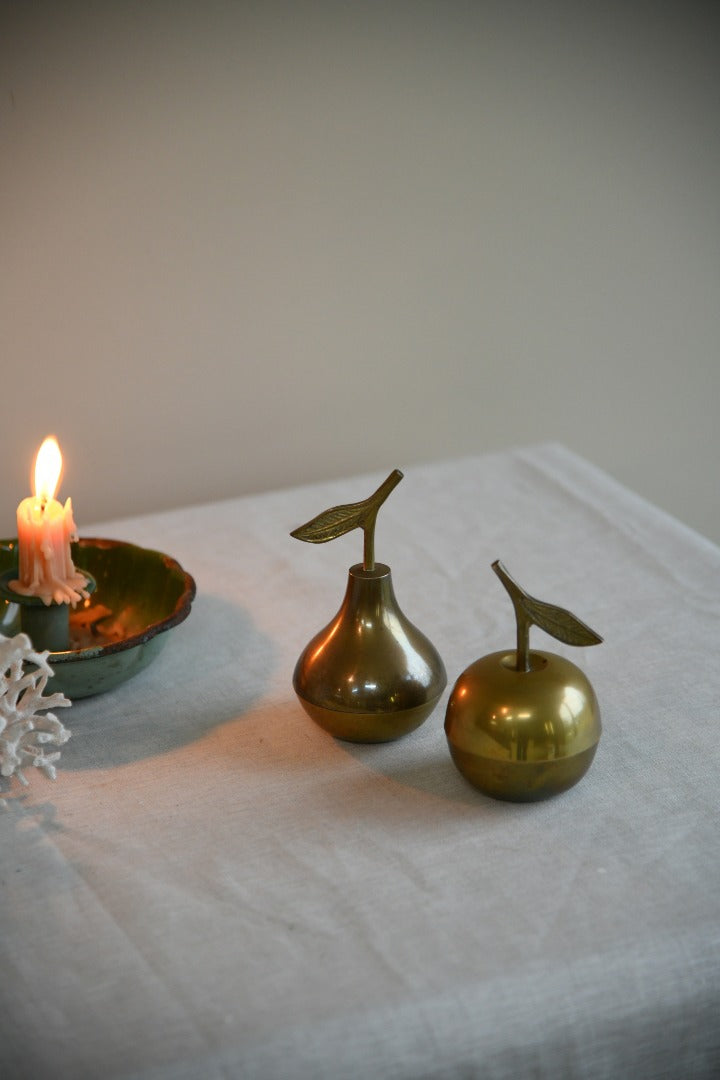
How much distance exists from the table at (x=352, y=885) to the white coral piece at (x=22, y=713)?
25mm

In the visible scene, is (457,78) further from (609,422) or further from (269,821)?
(269,821)

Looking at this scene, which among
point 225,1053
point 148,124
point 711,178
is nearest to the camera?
point 225,1053

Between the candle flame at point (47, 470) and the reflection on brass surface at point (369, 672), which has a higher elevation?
the candle flame at point (47, 470)

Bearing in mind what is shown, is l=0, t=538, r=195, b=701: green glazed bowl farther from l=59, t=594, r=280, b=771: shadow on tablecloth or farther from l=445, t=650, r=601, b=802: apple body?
l=445, t=650, r=601, b=802: apple body

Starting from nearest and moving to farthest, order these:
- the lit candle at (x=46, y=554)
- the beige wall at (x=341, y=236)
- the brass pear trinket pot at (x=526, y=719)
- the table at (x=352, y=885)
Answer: the table at (x=352, y=885) → the brass pear trinket pot at (x=526, y=719) → the lit candle at (x=46, y=554) → the beige wall at (x=341, y=236)

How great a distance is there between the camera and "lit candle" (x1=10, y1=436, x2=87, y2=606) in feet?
2.41

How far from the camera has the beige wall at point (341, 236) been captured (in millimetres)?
1320

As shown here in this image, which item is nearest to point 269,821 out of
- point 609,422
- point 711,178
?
point 609,422

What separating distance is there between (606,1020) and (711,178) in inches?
55.2

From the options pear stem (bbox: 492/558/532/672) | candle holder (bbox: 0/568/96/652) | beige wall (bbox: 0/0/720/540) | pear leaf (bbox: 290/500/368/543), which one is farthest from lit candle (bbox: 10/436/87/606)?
beige wall (bbox: 0/0/720/540)

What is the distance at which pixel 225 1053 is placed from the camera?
0.50 metres

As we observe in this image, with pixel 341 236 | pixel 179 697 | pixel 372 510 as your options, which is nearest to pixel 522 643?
pixel 372 510

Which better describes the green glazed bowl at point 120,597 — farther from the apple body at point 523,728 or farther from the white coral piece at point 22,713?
the apple body at point 523,728

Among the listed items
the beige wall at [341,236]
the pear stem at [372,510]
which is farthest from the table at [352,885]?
the beige wall at [341,236]
